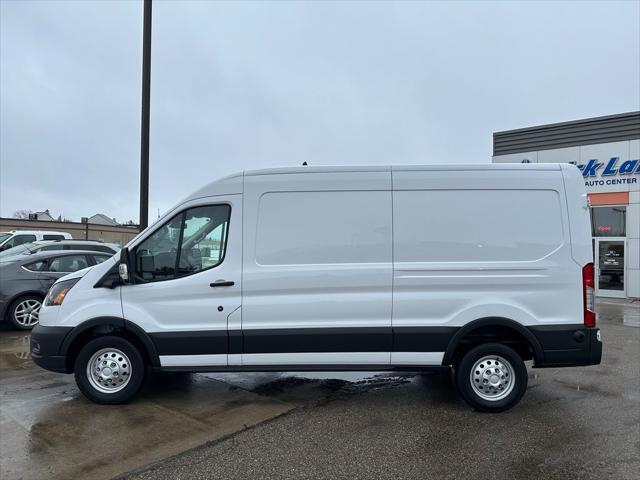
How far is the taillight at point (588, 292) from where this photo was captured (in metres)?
4.72

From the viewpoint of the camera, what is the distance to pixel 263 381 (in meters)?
5.85

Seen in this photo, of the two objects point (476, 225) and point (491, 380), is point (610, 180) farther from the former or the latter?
point (491, 380)

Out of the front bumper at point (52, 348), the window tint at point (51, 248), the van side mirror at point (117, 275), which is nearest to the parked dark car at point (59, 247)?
the window tint at point (51, 248)

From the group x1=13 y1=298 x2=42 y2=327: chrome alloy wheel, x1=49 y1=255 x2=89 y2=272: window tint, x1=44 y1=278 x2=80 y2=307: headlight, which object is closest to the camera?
x1=44 y1=278 x2=80 y2=307: headlight

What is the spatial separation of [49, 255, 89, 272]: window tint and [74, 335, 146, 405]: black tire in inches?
203

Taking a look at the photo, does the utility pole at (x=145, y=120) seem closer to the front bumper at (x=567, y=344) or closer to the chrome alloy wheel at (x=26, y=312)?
the chrome alloy wheel at (x=26, y=312)

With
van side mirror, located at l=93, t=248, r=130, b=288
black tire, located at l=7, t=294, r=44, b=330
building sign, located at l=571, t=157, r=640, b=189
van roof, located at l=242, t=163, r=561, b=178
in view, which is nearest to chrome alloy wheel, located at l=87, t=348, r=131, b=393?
van side mirror, located at l=93, t=248, r=130, b=288

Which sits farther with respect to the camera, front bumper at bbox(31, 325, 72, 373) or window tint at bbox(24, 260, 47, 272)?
window tint at bbox(24, 260, 47, 272)

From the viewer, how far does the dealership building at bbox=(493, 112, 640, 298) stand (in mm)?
15750

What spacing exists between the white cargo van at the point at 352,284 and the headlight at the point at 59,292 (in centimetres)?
4

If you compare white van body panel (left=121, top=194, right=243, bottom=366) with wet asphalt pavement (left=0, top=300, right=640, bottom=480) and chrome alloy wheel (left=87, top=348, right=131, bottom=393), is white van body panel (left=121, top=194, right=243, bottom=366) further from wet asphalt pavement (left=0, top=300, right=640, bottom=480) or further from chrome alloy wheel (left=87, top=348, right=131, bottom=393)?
wet asphalt pavement (left=0, top=300, right=640, bottom=480)

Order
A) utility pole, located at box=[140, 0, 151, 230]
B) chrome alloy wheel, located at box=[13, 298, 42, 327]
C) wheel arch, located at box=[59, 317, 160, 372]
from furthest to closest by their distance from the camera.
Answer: chrome alloy wheel, located at box=[13, 298, 42, 327]
utility pole, located at box=[140, 0, 151, 230]
wheel arch, located at box=[59, 317, 160, 372]

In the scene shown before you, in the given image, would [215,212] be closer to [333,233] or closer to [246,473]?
[333,233]

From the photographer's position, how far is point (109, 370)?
4.91m
